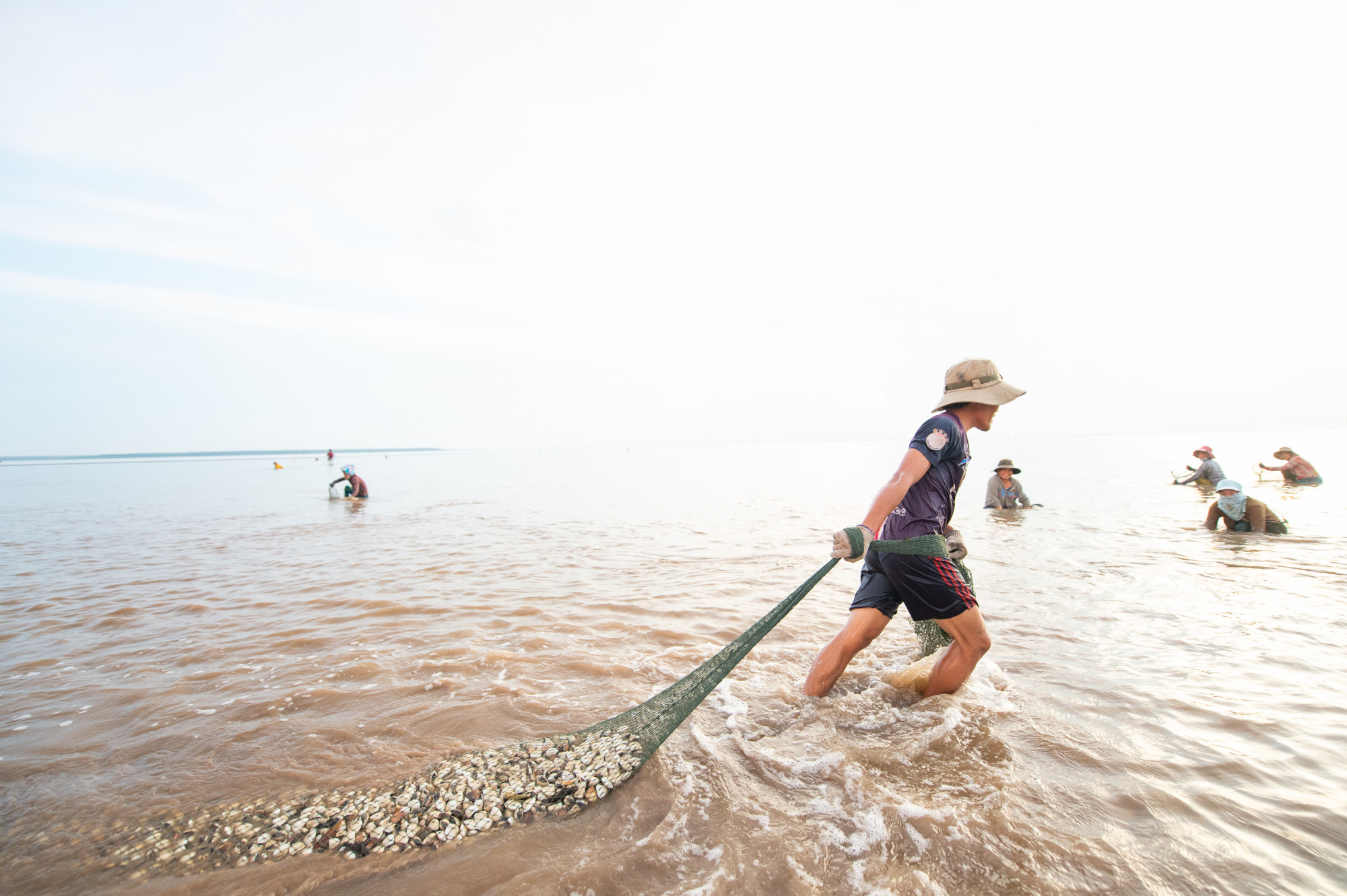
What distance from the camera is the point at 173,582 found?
804 cm

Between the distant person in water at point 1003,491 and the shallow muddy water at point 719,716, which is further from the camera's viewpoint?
the distant person in water at point 1003,491

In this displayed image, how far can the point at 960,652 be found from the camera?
3549 mm

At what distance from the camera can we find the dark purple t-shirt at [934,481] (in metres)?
3.29

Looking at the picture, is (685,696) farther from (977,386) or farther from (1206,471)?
(1206,471)

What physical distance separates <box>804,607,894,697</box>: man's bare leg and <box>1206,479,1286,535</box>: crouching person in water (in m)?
10.2

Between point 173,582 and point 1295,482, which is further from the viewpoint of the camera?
point 1295,482

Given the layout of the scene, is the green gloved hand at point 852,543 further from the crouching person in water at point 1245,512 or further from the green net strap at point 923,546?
the crouching person in water at point 1245,512

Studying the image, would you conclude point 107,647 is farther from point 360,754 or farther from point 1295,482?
point 1295,482

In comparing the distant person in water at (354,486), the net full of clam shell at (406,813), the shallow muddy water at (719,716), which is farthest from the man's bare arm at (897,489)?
the distant person in water at (354,486)

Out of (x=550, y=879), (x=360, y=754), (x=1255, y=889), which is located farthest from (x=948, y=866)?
(x=360, y=754)

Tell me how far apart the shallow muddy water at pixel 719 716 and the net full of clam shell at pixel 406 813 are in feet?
0.32

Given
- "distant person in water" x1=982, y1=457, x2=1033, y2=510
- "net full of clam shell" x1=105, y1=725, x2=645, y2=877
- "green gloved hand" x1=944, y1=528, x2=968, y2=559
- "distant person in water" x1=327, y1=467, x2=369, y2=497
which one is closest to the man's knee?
"green gloved hand" x1=944, y1=528, x2=968, y2=559

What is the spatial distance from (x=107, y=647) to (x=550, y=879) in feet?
19.2

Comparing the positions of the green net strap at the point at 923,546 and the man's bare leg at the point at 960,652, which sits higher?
the green net strap at the point at 923,546
